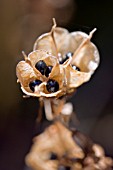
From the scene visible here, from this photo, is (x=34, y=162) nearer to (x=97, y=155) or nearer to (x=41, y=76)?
(x=97, y=155)

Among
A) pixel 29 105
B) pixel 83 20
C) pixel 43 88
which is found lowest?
pixel 29 105

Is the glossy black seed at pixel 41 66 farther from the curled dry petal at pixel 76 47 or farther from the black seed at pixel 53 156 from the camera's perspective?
the black seed at pixel 53 156

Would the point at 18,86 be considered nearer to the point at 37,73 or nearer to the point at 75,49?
the point at 75,49

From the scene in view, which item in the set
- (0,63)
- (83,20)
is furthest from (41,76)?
(83,20)

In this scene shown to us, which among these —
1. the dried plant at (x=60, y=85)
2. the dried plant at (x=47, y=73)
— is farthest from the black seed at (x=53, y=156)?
the dried plant at (x=47, y=73)

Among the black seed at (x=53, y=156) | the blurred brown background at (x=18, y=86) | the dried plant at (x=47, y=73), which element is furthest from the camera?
the blurred brown background at (x=18, y=86)

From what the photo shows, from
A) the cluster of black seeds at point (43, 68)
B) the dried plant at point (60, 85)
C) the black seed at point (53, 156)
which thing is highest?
the cluster of black seeds at point (43, 68)

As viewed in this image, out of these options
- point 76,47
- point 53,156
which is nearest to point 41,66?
point 76,47

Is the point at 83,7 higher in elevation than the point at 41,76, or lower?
lower
